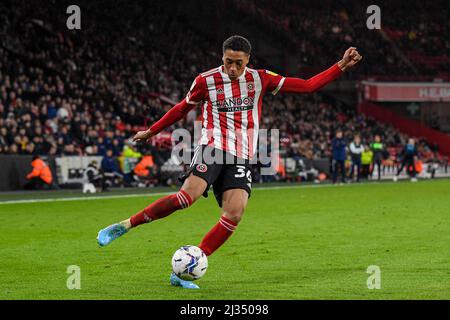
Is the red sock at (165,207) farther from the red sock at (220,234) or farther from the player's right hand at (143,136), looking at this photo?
the player's right hand at (143,136)

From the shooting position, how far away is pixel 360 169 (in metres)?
37.2

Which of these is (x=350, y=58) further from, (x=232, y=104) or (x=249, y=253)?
(x=249, y=253)

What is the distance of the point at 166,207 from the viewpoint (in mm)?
8812

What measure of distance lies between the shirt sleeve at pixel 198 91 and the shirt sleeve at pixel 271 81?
0.61 m

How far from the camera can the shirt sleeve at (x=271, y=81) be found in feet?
30.2

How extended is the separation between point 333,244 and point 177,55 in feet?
121

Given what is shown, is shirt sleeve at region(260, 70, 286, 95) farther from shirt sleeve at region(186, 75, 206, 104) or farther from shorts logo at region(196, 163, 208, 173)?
Result: shorts logo at region(196, 163, 208, 173)

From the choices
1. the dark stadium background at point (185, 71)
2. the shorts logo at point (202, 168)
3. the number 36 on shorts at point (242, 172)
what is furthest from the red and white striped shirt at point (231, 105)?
the dark stadium background at point (185, 71)

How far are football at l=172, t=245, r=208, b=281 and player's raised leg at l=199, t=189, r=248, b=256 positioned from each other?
0.32 metres

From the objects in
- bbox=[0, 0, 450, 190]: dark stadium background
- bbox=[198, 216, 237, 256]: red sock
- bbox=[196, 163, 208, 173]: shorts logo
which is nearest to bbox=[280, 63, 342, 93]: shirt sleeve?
bbox=[196, 163, 208, 173]: shorts logo

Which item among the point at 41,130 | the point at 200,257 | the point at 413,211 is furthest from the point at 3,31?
the point at 200,257

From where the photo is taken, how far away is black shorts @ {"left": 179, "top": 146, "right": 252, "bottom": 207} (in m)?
8.88

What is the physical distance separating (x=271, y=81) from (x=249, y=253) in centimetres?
298

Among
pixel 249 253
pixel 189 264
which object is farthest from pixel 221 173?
pixel 249 253
